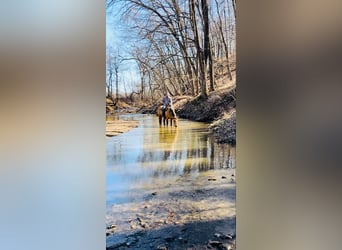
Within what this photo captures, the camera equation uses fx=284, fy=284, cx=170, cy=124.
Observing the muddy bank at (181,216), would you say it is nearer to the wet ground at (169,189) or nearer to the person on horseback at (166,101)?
the wet ground at (169,189)

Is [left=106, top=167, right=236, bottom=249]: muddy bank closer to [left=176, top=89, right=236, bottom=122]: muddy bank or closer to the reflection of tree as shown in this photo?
the reflection of tree

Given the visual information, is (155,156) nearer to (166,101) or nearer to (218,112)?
(166,101)

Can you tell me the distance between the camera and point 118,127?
127cm

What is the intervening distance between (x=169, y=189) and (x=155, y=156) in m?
0.17

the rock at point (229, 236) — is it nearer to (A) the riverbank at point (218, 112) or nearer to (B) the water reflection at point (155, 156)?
(B) the water reflection at point (155, 156)

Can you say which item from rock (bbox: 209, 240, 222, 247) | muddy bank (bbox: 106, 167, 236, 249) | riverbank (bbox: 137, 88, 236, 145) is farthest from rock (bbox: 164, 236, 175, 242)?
riverbank (bbox: 137, 88, 236, 145)

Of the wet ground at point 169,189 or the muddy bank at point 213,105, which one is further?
the muddy bank at point 213,105

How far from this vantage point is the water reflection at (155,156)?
1259mm

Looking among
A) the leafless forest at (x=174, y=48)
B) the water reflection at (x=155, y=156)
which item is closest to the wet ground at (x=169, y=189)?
the water reflection at (x=155, y=156)

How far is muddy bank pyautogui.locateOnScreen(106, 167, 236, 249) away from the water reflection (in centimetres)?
4

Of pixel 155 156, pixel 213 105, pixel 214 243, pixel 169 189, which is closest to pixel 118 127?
pixel 155 156

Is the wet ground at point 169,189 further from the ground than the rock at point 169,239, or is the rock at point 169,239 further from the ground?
the wet ground at point 169,189

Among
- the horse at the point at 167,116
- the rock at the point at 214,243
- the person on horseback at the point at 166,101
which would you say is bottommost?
the rock at the point at 214,243
